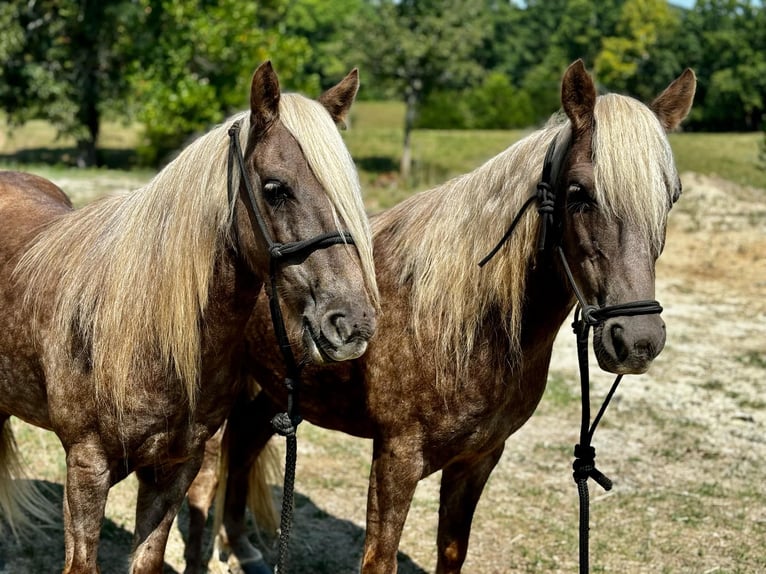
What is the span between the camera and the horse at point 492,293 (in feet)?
7.80

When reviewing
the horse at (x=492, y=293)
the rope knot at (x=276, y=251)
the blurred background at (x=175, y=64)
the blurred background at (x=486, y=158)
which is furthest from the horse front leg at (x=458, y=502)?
the blurred background at (x=175, y=64)

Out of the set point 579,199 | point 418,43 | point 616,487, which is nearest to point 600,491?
point 616,487

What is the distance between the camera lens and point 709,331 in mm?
9156

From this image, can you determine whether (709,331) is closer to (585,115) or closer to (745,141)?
(585,115)

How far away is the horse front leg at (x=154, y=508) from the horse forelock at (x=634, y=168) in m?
1.70

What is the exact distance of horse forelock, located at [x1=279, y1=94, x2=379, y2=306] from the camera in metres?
2.31

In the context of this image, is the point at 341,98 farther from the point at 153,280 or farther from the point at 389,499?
the point at 389,499

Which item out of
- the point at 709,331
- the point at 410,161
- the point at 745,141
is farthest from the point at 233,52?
the point at 745,141

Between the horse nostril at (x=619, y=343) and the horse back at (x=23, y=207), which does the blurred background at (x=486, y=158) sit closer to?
the horse back at (x=23, y=207)

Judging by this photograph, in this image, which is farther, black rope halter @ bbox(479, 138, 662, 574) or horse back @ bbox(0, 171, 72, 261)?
horse back @ bbox(0, 171, 72, 261)

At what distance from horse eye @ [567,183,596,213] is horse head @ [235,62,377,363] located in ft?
2.11

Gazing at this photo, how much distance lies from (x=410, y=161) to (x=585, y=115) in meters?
25.1

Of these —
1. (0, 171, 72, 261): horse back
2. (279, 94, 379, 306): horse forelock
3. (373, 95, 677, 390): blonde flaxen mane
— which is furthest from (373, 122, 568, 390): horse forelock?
(0, 171, 72, 261): horse back

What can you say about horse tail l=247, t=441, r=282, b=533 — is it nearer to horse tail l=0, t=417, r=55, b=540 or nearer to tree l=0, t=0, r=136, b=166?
horse tail l=0, t=417, r=55, b=540
